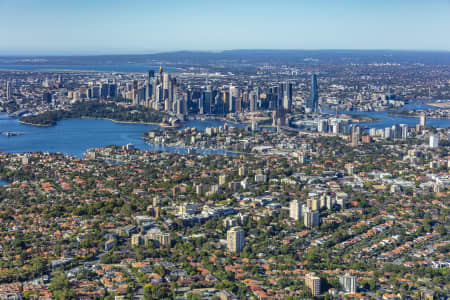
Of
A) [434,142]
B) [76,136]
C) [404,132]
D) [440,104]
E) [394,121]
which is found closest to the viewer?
[434,142]

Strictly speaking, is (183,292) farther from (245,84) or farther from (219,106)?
(245,84)

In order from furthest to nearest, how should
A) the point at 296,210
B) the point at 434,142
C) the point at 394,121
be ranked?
the point at 394,121 < the point at 434,142 < the point at 296,210

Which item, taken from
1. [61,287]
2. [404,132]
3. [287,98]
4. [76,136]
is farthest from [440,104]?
[61,287]

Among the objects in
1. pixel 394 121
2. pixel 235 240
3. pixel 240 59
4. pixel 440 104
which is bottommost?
pixel 235 240

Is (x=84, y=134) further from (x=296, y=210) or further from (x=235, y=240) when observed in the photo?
(x=235, y=240)

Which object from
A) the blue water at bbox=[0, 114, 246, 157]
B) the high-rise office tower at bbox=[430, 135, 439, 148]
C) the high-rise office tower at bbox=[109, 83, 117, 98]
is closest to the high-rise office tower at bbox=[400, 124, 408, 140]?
the high-rise office tower at bbox=[430, 135, 439, 148]

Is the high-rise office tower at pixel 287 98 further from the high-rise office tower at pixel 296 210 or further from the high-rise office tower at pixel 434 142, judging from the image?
the high-rise office tower at pixel 296 210
